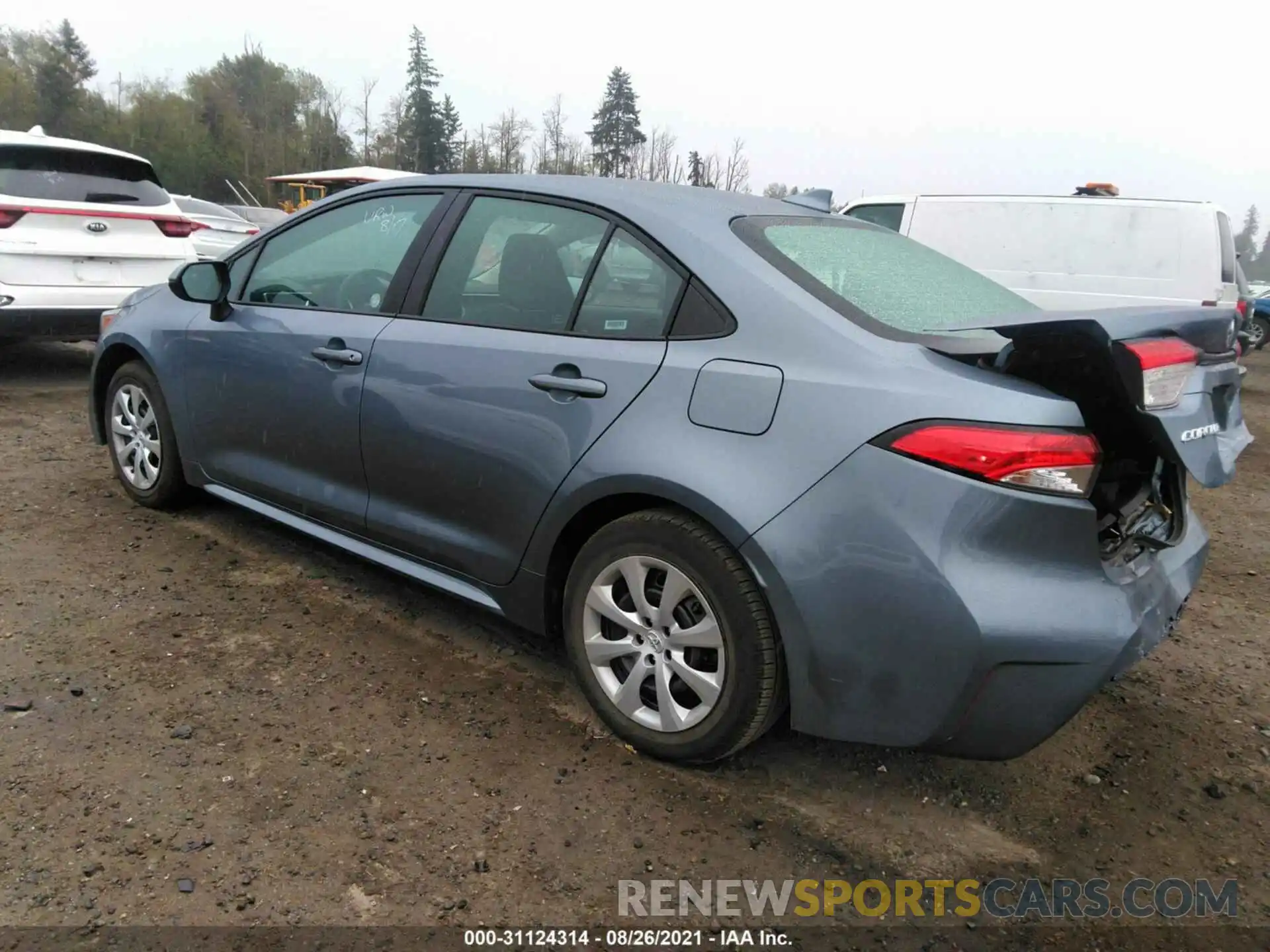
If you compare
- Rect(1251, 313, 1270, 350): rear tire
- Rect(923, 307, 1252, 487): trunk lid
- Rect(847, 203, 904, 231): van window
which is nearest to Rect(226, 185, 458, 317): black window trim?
Rect(923, 307, 1252, 487): trunk lid

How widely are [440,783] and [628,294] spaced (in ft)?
4.65

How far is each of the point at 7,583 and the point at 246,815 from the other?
1.85 metres

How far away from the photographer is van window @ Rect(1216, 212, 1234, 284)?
316 inches

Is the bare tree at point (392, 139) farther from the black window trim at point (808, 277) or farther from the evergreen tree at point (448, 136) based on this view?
the black window trim at point (808, 277)

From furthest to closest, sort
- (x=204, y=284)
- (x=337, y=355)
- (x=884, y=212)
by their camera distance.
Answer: (x=884, y=212), (x=204, y=284), (x=337, y=355)

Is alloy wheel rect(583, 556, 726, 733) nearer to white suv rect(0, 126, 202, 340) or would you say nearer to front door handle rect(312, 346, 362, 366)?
front door handle rect(312, 346, 362, 366)

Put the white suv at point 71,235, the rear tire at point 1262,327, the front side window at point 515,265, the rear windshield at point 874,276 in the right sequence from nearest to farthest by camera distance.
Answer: the rear windshield at point 874,276
the front side window at point 515,265
the white suv at point 71,235
the rear tire at point 1262,327

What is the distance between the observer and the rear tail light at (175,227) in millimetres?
6766

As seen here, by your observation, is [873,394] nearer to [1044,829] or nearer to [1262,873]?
[1044,829]

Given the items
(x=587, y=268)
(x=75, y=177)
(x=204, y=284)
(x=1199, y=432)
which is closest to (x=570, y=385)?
(x=587, y=268)

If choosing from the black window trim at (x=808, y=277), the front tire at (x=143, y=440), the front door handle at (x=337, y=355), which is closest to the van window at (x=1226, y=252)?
the black window trim at (x=808, y=277)

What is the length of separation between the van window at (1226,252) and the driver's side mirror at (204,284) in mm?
8153

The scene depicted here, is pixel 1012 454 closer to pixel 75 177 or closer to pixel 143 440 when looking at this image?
pixel 143 440

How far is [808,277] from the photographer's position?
2.38 m
